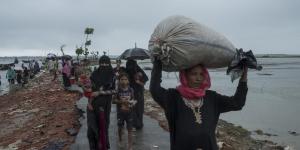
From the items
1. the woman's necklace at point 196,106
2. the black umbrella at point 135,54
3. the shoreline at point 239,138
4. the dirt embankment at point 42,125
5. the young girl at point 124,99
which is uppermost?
the black umbrella at point 135,54

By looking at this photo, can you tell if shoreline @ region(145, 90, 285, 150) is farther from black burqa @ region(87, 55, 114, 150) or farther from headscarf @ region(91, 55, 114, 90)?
headscarf @ region(91, 55, 114, 90)

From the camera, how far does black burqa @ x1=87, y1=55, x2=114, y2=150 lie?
7.26 meters

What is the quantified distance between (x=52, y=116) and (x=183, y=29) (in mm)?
11469

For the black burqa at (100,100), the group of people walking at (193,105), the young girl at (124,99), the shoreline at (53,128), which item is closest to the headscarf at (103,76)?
the black burqa at (100,100)

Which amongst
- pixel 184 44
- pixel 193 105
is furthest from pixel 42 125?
pixel 184 44

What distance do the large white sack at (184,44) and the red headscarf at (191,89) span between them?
0.09 m

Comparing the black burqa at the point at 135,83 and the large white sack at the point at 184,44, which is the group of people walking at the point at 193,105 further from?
the black burqa at the point at 135,83

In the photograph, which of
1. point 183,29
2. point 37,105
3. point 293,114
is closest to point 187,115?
point 183,29

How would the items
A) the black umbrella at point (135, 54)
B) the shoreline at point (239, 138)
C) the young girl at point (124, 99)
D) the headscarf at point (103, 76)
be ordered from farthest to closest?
the shoreline at point (239, 138)
the black umbrella at point (135, 54)
the young girl at point (124, 99)
the headscarf at point (103, 76)

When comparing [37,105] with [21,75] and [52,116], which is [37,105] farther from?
[21,75]

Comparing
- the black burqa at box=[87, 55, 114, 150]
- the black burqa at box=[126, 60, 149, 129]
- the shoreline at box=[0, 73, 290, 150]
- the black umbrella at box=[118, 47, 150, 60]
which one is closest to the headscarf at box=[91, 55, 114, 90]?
the black burqa at box=[87, 55, 114, 150]

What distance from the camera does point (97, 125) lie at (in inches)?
293

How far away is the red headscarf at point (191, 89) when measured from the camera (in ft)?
11.6

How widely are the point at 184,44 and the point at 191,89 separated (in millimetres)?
374
